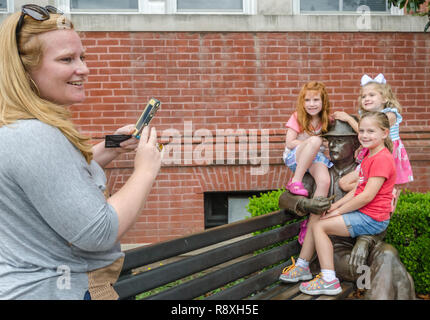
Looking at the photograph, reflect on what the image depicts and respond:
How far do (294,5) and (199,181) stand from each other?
2.90m

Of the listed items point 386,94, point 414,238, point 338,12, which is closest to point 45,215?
point 386,94

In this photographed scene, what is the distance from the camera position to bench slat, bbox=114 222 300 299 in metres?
1.97

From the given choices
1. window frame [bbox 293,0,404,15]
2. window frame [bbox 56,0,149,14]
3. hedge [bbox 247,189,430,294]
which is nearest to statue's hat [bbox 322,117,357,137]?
hedge [bbox 247,189,430,294]

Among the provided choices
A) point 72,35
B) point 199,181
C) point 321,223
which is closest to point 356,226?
point 321,223

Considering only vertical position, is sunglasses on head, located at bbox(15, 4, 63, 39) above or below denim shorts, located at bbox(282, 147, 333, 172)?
above

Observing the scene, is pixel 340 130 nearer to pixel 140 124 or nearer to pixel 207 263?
pixel 207 263

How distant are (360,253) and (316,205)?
0.44 meters

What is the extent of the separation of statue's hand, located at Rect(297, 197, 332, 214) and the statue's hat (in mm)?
529

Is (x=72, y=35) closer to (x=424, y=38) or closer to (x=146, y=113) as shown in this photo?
(x=146, y=113)

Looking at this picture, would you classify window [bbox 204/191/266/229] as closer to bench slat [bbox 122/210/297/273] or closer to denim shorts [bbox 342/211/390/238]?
bench slat [bbox 122/210/297/273]

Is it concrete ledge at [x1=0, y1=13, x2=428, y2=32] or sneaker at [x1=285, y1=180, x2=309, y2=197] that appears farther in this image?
concrete ledge at [x1=0, y1=13, x2=428, y2=32]

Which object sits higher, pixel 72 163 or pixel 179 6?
pixel 179 6

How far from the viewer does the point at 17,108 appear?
50.8 inches

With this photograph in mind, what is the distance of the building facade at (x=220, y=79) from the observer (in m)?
6.11
